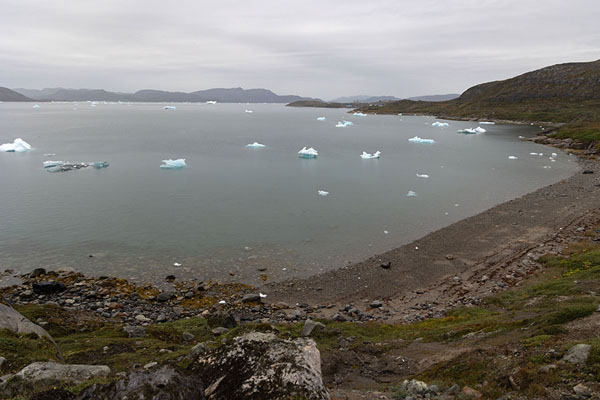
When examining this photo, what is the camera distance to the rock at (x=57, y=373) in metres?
6.34

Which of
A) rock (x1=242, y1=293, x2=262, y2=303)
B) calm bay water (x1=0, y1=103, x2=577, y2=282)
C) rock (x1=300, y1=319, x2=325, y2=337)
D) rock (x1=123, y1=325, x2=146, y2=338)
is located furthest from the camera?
calm bay water (x1=0, y1=103, x2=577, y2=282)

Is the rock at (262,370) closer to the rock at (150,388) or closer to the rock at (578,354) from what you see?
the rock at (150,388)

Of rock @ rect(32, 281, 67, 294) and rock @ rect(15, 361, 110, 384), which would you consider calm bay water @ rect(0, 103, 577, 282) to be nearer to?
rock @ rect(32, 281, 67, 294)

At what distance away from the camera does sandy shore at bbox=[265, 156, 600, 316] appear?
1778 cm

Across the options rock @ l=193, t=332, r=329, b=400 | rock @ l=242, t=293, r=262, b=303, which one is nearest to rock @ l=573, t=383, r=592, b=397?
rock @ l=193, t=332, r=329, b=400

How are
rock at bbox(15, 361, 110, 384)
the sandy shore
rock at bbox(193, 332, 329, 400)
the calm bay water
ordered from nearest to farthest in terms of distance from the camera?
rock at bbox(193, 332, 329, 400) < rock at bbox(15, 361, 110, 384) < the sandy shore < the calm bay water

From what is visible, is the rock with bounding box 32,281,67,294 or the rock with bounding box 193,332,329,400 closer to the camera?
the rock with bounding box 193,332,329,400

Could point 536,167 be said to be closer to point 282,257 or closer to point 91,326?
point 282,257

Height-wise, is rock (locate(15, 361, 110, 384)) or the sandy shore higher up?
rock (locate(15, 361, 110, 384))

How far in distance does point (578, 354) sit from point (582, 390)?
111cm

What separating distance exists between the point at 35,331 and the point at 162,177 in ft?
118

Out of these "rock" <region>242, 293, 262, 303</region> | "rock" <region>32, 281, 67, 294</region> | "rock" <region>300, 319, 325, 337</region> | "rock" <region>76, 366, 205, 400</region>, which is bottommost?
"rock" <region>242, 293, 262, 303</region>

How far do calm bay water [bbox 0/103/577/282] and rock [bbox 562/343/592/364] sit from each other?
1441 centimetres

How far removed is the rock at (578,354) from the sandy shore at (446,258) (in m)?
9.22
